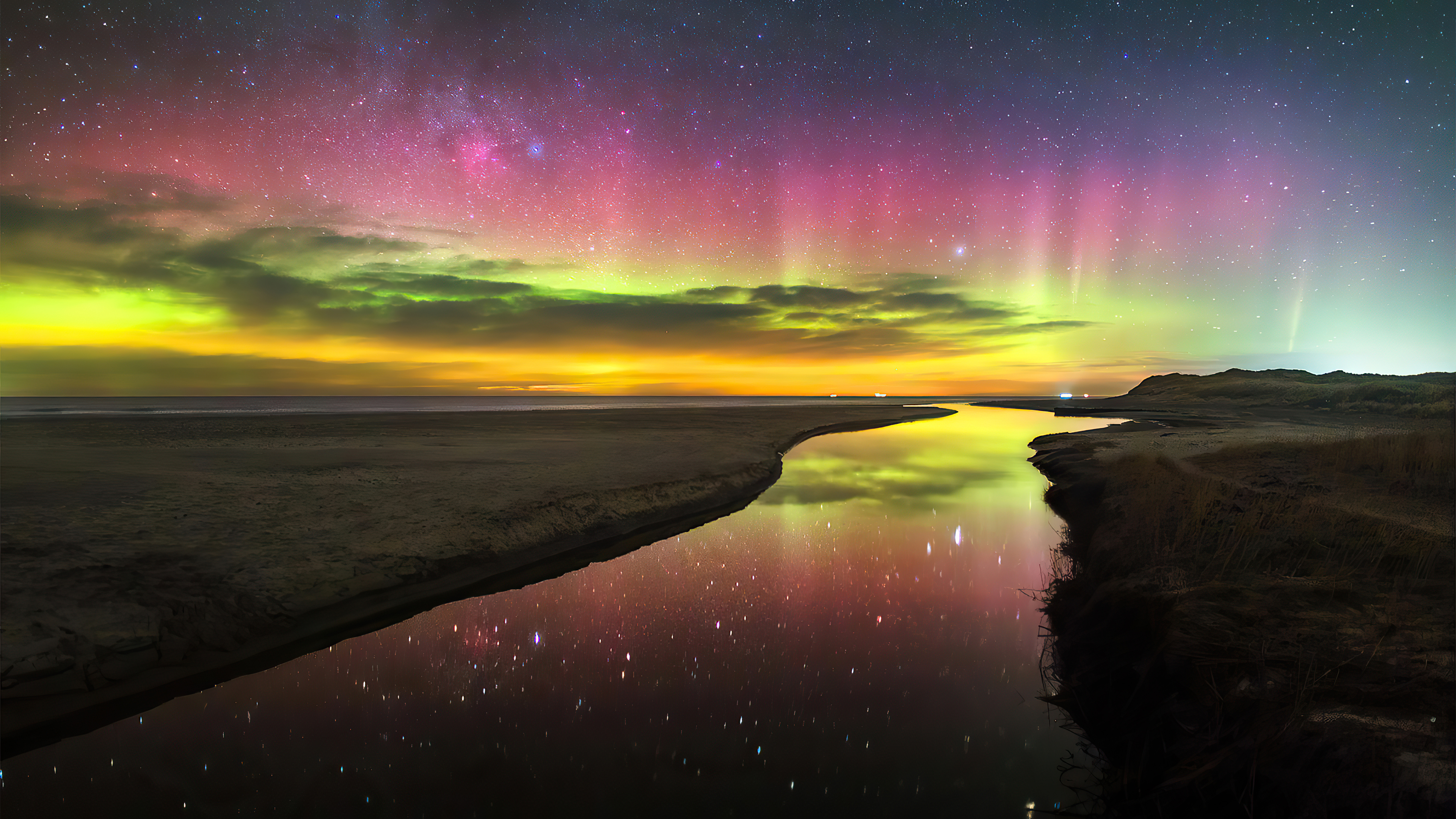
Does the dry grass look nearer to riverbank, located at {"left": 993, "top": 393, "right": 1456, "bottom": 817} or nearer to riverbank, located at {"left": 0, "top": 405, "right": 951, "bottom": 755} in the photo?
riverbank, located at {"left": 993, "top": 393, "right": 1456, "bottom": 817}

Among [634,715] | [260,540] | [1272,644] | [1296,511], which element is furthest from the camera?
[260,540]

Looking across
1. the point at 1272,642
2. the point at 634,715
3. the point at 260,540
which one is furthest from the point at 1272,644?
the point at 260,540

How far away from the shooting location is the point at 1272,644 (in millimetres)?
6113

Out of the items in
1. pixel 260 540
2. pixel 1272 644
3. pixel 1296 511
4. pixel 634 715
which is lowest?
pixel 634 715

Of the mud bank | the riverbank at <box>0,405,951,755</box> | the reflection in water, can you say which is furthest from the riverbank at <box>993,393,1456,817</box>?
the riverbank at <box>0,405,951,755</box>

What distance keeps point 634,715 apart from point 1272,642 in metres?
7.39

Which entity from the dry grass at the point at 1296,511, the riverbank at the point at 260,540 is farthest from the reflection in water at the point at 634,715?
the dry grass at the point at 1296,511

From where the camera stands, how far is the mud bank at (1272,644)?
4.48 m

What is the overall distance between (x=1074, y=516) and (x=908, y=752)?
47.2 ft

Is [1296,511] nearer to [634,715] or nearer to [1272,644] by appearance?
[1272,644]

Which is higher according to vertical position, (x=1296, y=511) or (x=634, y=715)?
(x=1296, y=511)

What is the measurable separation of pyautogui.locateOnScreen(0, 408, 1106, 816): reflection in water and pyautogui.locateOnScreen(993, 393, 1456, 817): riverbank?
0.91 meters

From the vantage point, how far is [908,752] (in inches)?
258

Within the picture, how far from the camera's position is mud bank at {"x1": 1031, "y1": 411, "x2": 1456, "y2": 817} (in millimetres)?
4480
